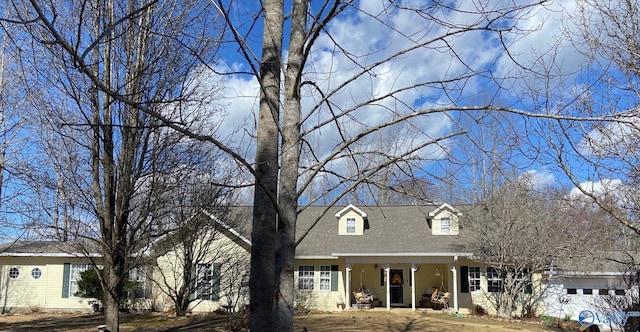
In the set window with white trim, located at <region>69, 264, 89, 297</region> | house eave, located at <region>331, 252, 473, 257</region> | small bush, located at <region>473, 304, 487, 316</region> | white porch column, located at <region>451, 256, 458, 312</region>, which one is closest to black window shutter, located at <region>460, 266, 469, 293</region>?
white porch column, located at <region>451, 256, 458, 312</region>

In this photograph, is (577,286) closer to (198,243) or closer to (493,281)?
(493,281)

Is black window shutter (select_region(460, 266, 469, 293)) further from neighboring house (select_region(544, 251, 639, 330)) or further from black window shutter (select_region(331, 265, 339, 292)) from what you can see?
black window shutter (select_region(331, 265, 339, 292))

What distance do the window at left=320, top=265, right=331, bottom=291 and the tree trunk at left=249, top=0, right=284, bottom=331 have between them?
20.7 m

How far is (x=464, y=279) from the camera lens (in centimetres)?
2289

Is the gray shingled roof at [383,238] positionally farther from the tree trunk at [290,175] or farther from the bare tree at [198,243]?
the tree trunk at [290,175]

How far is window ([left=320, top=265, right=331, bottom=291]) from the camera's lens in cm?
2272

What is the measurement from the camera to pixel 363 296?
22.1 m

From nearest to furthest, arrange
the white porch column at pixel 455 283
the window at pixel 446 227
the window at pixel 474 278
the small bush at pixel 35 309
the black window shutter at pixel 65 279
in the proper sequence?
the white porch column at pixel 455 283
the small bush at pixel 35 309
the window at pixel 474 278
the black window shutter at pixel 65 279
the window at pixel 446 227

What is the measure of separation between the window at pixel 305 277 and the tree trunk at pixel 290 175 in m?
20.5

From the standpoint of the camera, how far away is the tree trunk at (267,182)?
8.01ft

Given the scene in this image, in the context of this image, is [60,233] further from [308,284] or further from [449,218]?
[449,218]

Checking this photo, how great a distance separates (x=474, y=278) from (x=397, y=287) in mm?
3523

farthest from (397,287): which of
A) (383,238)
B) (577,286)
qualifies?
(577,286)

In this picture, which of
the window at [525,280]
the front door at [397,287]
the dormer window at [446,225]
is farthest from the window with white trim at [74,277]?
the window at [525,280]
